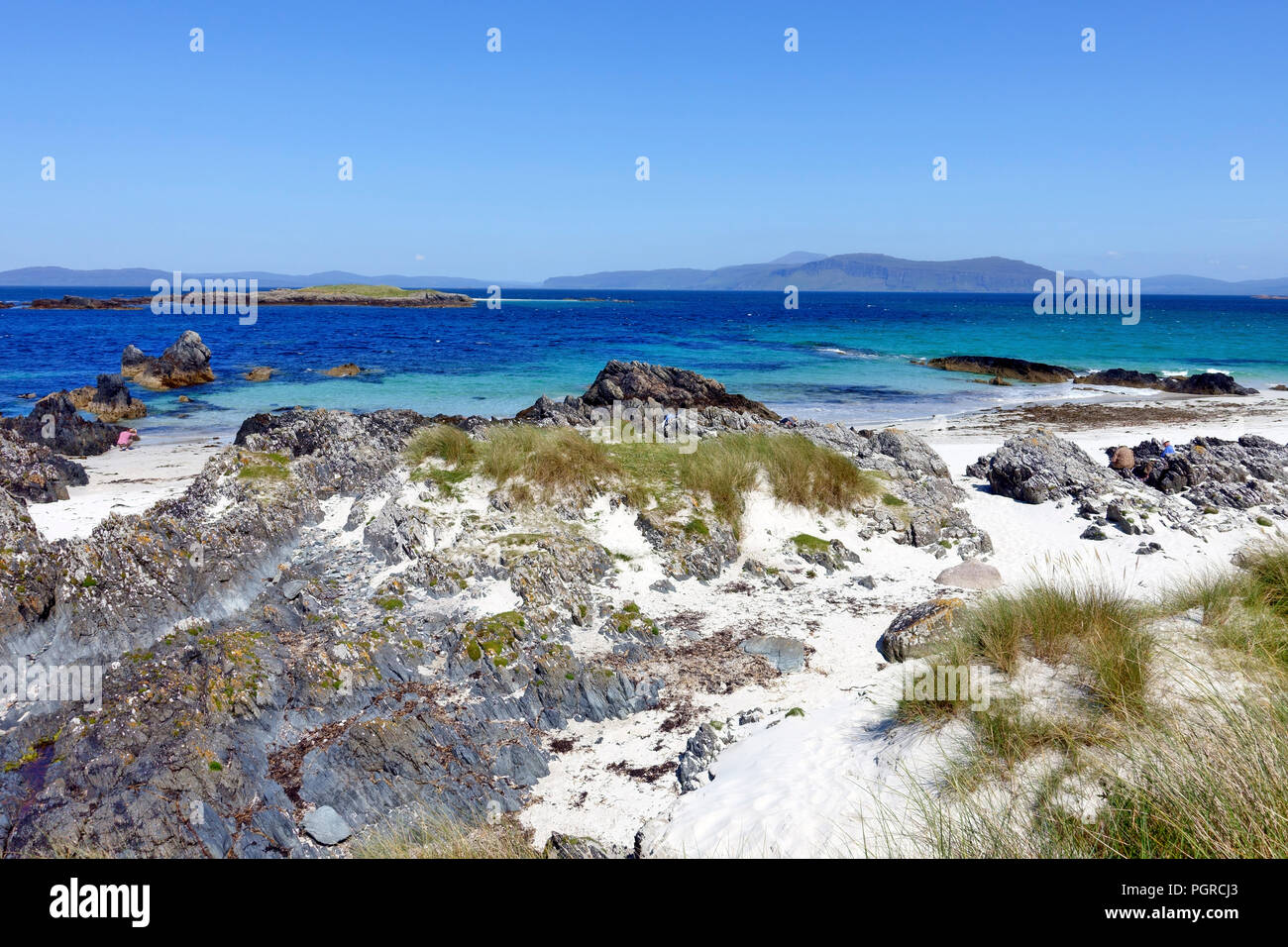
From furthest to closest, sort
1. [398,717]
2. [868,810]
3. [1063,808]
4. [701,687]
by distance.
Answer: [701,687]
[398,717]
[868,810]
[1063,808]

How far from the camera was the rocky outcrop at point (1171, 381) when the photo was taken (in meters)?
34.5

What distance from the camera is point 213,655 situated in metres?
7.18

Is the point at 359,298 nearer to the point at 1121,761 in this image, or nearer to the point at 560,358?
the point at 560,358

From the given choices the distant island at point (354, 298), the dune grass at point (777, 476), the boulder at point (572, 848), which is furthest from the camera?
the distant island at point (354, 298)

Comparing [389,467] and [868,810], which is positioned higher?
[389,467]

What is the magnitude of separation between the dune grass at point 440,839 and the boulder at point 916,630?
460 centimetres

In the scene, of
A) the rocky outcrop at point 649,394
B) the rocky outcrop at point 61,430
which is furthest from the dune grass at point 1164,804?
the rocky outcrop at point 61,430

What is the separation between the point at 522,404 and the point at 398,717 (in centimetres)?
2422

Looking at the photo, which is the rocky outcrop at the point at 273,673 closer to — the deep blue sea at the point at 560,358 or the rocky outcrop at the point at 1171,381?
the deep blue sea at the point at 560,358

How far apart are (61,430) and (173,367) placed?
1691 cm

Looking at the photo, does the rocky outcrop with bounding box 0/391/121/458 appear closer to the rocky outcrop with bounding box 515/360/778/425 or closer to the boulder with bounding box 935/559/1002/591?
the rocky outcrop with bounding box 515/360/778/425

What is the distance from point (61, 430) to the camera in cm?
1933
